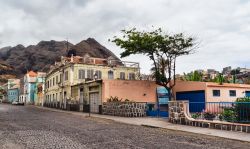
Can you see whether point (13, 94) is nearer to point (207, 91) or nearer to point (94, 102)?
point (94, 102)

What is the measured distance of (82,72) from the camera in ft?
141

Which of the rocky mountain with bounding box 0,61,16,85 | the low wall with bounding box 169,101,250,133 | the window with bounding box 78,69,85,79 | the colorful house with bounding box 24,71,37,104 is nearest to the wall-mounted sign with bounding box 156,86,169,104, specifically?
the window with bounding box 78,69,85,79

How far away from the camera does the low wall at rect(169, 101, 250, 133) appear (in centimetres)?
1489

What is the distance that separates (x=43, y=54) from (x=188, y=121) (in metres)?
123

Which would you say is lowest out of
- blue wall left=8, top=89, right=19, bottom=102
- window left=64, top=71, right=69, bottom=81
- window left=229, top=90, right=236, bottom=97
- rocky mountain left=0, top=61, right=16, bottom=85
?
blue wall left=8, top=89, right=19, bottom=102

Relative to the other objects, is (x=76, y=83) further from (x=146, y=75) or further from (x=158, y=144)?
(x=158, y=144)

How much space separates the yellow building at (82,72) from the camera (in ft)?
139

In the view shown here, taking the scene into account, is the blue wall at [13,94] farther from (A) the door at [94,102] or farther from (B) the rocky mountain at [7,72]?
(A) the door at [94,102]

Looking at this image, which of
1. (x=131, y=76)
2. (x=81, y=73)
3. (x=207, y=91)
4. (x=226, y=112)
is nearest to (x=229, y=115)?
(x=226, y=112)

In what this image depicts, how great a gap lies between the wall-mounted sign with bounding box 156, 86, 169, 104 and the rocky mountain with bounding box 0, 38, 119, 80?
81.0 m

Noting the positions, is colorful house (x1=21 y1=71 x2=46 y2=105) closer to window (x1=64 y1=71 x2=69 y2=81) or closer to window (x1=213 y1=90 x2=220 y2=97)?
window (x1=64 y1=71 x2=69 y2=81)

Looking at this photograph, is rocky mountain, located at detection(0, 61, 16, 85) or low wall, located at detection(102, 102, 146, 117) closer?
low wall, located at detection(102, 102, 146, 117)

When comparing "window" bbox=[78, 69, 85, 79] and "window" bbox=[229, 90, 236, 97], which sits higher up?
"window" bbox=[78, 69, 85, 79]

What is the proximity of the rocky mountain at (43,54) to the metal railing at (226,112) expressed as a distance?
98848 millimetres
